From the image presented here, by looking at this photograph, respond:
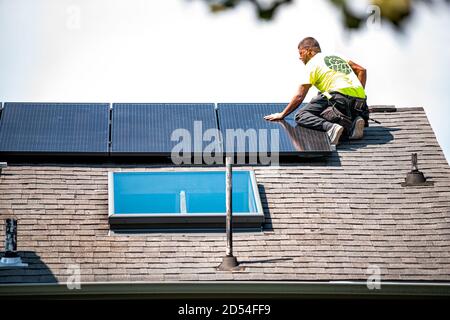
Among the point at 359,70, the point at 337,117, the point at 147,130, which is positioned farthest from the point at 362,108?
the point at 147,130

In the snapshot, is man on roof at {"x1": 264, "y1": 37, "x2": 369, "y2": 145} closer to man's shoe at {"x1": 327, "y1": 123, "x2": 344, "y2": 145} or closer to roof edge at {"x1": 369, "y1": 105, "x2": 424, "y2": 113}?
man's shoe at {"x1": 327, "y1": 123, "x2": 344, "y2": 145}

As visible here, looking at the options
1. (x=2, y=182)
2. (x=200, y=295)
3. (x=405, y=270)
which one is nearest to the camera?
(x=200, y=295)

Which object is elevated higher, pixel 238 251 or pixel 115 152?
pixel 115 152

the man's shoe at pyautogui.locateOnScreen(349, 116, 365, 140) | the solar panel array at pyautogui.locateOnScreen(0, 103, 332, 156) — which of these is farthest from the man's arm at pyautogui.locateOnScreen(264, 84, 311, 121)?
the man's shoe at pyautogui.locateOnScreen(349, 116, 365, 140)

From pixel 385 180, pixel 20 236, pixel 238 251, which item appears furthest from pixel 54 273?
pixel 385 180

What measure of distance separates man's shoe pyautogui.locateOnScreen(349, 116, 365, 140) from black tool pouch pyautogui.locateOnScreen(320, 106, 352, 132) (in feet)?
0.23

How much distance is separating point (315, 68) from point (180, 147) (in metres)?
2.22

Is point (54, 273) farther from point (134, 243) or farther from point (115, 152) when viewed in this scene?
point (115, 152)

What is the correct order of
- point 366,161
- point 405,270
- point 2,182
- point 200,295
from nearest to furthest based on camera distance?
point 200,295 → point 405,270 → point 2,182 → point 366,161

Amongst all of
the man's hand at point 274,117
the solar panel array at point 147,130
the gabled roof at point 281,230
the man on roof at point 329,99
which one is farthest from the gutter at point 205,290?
the man's hand at point 274,117

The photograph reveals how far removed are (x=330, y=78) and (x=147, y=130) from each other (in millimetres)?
2497

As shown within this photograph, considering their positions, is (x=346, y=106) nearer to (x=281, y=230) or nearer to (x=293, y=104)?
(x=293, y=104)

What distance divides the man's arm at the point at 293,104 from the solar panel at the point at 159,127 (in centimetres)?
79

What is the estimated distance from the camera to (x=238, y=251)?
11.0m
